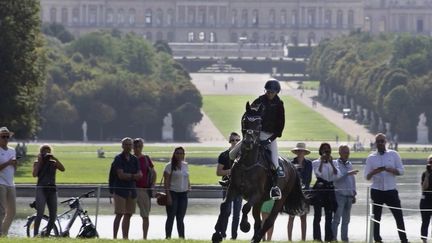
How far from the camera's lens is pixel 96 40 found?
5202 inches

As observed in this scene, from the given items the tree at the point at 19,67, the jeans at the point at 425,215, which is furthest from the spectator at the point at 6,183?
the tree at the point at 19,67

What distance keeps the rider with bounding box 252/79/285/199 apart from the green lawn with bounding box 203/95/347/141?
78121 millimetres

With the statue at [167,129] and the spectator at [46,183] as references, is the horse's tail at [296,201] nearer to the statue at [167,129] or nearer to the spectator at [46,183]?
the spectator at [46,183]

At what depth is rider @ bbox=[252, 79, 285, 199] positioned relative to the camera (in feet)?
81.0

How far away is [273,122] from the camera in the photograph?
24922mm

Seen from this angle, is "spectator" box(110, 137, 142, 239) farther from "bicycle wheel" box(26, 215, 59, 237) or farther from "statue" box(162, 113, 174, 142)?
"statue" box(162, 113, 174, 142)

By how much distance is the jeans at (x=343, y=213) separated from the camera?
2914 centimetres

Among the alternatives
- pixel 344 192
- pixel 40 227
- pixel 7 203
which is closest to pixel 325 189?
pixel 344 192

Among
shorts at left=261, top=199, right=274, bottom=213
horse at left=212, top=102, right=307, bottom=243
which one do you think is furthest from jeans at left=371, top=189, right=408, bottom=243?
horse at left=212, top=102, right=307, bottom=243

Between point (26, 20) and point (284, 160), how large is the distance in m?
42.7

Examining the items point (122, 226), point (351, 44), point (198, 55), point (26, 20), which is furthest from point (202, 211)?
point (198, 55)

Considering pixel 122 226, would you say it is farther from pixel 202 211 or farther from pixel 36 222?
pixel 202 211

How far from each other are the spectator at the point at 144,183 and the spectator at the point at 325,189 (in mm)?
2645

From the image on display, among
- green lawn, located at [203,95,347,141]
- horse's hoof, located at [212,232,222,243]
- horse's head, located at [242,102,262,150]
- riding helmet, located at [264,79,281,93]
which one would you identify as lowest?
green lawn, located at [203,95,347,141]
